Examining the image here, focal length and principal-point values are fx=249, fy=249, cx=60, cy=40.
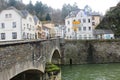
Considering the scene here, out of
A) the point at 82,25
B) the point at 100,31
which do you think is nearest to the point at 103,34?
the point at 100,31

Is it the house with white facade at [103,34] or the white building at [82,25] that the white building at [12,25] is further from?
the house with white facade at [103,34]

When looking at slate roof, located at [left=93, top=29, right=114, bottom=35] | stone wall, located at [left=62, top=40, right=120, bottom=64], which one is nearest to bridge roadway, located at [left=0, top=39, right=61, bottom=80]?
stone wall, located at [left=62, top=40, right=120, bottom=64]

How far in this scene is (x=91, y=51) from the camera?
47156 millimetres

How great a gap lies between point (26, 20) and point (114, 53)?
20088 mm

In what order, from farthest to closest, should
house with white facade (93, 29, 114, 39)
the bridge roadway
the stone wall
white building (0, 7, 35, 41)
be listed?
house with white facade (93, 29, 114, 39) < white building (0, 7, 35, 41) < the stone wall < the bridge roadway

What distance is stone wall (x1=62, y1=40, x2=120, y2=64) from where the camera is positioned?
46312mm

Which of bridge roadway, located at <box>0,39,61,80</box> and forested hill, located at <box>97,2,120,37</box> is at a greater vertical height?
forested hill, located at <box>97,2,120,37</box>

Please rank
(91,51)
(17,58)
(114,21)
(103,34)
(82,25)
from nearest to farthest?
(17,58)
(91,51)
(103,34)
(114,21)
(82,25)

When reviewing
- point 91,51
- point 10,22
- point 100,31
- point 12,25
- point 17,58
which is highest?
point 10,22

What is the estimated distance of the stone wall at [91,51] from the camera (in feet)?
152

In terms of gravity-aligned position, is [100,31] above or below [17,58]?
above

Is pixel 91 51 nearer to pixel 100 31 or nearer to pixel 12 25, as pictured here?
pixel 100 31

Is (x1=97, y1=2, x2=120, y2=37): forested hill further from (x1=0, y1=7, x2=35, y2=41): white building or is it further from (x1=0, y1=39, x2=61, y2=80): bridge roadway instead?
(x1=0, y1=39, x2=61, y2=80): bridge roadway

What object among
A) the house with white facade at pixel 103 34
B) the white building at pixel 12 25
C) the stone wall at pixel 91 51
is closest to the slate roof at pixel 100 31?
the house with white facade at pixel 103 34
